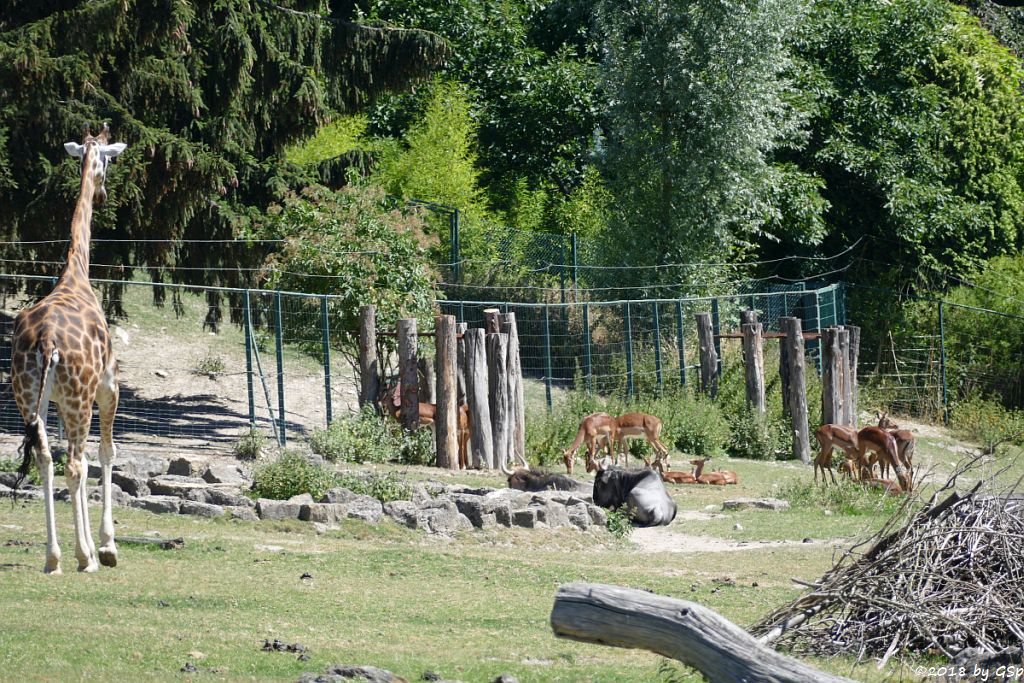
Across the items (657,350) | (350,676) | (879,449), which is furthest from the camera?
(657,350)

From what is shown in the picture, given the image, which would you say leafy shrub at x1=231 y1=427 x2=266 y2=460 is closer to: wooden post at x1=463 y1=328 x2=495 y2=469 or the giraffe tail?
wooden post at x1=463 y1=328 x2=495 y2=469

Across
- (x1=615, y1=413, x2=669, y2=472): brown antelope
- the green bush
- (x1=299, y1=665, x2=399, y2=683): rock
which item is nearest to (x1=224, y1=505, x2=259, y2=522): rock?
the green bush

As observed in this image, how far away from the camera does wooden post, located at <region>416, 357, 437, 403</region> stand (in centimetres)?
2047

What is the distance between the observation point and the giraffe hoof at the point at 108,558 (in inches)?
400

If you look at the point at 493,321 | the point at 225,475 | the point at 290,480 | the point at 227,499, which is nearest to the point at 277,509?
the point at 227,499

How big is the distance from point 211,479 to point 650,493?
4.91 m

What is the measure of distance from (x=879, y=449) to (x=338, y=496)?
7.79 m

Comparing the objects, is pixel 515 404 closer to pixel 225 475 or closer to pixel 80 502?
pixel 225 475

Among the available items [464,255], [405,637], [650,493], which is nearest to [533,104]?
[464,255]

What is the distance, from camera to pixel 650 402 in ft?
75.5

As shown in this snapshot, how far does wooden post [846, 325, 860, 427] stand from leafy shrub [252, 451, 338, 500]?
11.8 m

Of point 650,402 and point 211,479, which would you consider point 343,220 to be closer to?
point 650,402

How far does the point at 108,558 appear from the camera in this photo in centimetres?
1019

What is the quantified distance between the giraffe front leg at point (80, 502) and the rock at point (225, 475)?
15.9 feet
